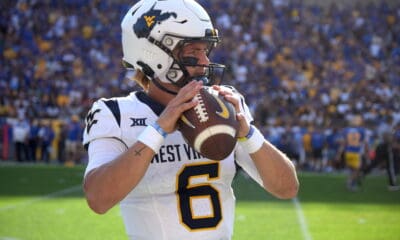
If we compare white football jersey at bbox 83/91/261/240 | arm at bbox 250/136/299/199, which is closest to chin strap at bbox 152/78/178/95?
white football jersey at bbox 83/91/261/240

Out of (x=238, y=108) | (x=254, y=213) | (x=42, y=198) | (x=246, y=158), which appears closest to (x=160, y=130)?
(x=238, y=108)

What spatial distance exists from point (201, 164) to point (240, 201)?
366 inches

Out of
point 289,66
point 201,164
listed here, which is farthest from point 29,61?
point 201,164

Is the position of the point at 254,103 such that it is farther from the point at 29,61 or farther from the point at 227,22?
the point at 29,61

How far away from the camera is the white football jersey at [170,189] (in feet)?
8.94

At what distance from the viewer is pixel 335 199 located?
12648mm

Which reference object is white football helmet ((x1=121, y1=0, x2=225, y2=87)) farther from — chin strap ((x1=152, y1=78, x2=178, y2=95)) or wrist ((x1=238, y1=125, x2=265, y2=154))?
wrist ((x1=238, y1=125, x2=265, y2=154))

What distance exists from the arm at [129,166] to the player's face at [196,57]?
224mm

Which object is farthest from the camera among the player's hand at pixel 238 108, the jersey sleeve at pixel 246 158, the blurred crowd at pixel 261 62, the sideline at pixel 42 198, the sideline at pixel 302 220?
the blurred crowd at pixel 261 62

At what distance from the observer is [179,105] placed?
2410 millimetres

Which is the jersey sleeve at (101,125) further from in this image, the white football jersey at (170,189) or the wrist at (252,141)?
the wrist at (252,141)

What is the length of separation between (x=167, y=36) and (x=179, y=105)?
388 mm

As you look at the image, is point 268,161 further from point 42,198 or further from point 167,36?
point 42,198

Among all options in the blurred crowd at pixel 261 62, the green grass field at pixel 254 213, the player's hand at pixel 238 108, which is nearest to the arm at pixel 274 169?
the player's hand at pixel 238 108
